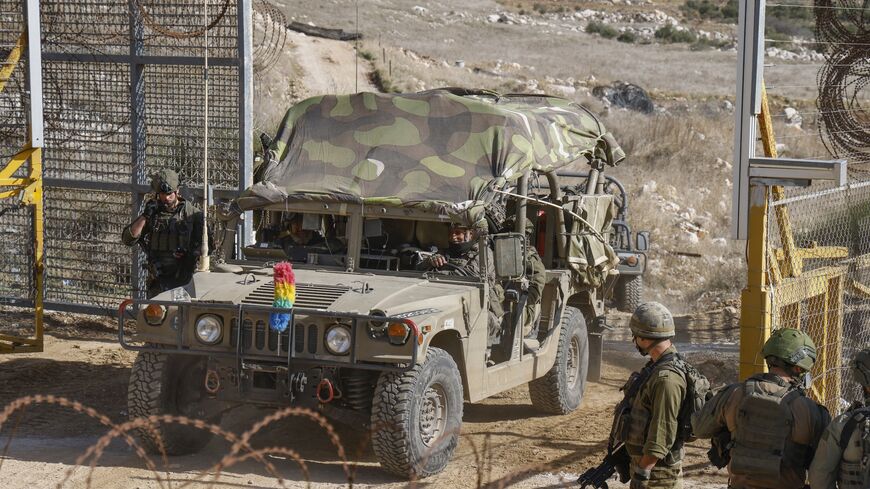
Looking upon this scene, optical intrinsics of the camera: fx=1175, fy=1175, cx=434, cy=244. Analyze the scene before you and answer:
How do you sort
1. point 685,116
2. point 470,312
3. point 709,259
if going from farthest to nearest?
point 685,116 → point 709,259 → point 470,312

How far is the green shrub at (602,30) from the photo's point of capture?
48.9m

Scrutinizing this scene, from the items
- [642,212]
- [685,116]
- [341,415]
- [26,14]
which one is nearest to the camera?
[341,415]

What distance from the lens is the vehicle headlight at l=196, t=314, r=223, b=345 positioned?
6.89 m

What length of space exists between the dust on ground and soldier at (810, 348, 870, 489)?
1415 millimetres

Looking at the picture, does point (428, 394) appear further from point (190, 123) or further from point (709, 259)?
point (709, 259)

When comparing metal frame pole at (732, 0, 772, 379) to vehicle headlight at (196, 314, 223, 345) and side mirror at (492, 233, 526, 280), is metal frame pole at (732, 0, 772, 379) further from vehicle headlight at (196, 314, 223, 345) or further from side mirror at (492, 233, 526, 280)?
vehicle headlight at (196, 314, 223, 345)

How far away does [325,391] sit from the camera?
6.70 m

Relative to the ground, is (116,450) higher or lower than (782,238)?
lower

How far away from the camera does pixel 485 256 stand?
7.53m

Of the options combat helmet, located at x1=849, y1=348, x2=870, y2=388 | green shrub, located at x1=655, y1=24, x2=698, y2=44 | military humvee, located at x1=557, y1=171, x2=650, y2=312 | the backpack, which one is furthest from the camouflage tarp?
green shrub, located at x1=655, y1=24, x2=698, y2=44

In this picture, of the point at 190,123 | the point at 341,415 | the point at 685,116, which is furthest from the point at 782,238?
the point at 685,116

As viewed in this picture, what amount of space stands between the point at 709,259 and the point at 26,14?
11481mm

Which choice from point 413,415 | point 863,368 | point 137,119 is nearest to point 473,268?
point 413,415

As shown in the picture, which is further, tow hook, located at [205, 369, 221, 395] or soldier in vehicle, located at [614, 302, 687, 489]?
tow hook, located at [205, 369, 221, 395]
